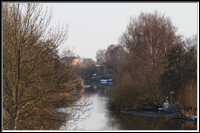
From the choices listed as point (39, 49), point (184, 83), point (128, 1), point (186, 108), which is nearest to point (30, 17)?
point (39, 49)

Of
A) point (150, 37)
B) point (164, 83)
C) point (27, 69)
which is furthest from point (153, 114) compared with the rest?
point (27, 69)

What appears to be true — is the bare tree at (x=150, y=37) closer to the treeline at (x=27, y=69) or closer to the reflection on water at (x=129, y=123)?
the reflection on water at (x=129, y=123)

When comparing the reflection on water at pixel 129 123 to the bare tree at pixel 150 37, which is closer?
the reflection on water at pixel 129 123

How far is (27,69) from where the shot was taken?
27.0 feet

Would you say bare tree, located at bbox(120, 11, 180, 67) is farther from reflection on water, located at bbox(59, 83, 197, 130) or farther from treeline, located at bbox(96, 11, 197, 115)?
reflection on water, located at bbox(59, 83, 197, 130)

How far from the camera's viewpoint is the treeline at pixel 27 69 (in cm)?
774

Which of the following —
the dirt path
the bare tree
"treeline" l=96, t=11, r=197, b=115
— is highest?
the bare tree

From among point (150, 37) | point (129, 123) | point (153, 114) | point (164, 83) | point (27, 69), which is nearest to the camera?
point (27, 69)

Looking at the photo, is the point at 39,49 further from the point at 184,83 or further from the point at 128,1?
the point at 184,83

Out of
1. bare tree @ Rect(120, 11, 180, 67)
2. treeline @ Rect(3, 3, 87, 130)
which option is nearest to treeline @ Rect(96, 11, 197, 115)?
bare tree @ Rect(120, 11, 180, 67)

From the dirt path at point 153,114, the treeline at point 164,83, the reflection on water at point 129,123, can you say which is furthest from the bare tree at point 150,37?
the reflection on water at point 129,123

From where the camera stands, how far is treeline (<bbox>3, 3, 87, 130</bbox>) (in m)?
7.74

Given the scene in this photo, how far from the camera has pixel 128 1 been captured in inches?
271

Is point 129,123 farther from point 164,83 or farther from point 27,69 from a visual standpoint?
point 27,69
